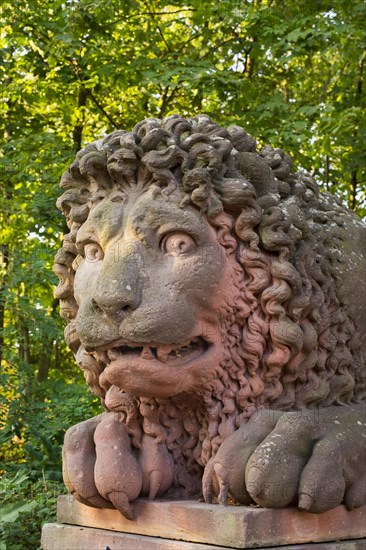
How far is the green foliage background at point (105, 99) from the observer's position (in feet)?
24.3

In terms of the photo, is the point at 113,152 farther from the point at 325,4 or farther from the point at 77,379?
the point at 77,379

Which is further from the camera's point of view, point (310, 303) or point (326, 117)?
point (326, 117)

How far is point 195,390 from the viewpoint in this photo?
11.2ft

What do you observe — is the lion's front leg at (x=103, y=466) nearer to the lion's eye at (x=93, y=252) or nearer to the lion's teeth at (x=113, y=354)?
the lion's teeth at (x=113, y=354)

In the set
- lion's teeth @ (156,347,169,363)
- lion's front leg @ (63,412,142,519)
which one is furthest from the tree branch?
lion's teeth @ (156,347,169,363)

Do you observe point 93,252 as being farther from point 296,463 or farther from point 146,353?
point 296,463

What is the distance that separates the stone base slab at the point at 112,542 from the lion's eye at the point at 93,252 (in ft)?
3.58

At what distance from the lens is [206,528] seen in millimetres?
3195

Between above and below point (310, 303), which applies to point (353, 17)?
above

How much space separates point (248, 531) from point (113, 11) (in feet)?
18.8

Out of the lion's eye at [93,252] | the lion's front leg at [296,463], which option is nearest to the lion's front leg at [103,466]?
the lion's front leg at [296,463]

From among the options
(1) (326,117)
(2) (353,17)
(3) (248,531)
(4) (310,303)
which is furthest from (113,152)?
(2) (353,17)

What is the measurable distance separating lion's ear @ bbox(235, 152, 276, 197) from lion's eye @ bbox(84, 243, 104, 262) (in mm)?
657

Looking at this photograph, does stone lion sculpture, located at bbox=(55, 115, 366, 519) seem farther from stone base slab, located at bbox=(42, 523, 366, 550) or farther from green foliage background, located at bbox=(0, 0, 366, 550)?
green foliage background, located at bbox=(0, 0, 366, 550)
